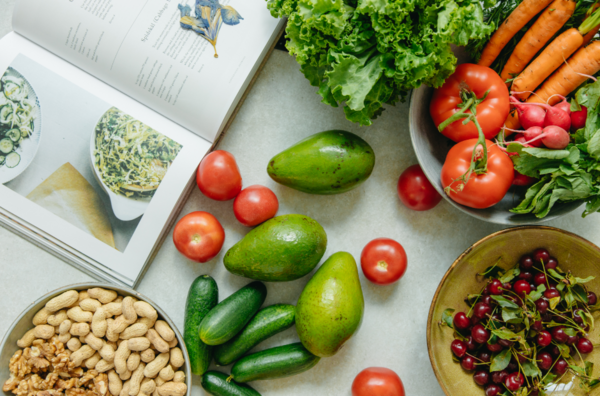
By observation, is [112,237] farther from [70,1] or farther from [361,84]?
[361,84]

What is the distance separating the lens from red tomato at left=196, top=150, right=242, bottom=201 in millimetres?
995

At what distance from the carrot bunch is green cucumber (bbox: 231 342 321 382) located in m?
0.74

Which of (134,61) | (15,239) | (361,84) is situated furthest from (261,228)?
(15,239)

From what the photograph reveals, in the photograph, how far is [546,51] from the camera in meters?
0.92

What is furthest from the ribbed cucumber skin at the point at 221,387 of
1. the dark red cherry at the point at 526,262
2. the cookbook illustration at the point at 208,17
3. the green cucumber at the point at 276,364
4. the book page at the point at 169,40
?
the cookbook illustration at the point at 208,17

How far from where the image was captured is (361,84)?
0.84m

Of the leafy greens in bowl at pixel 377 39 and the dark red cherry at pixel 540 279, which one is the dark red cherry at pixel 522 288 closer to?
the dark red cherry at pixel 540 279

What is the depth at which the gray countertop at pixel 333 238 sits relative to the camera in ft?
3.58

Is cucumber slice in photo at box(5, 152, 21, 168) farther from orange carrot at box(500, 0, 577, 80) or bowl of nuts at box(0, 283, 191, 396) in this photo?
orange carrot at box(500, 0, 577, 80)

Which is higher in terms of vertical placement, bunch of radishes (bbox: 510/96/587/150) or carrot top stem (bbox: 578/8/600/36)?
carrot top stem (bbox: 578/8/600/36)

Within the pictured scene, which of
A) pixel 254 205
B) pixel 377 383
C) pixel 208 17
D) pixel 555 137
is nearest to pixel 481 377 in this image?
pixel 377 383

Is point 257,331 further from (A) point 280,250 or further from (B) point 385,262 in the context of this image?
(B) point 385,262

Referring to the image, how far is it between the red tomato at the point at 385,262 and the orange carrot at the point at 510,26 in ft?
1.58

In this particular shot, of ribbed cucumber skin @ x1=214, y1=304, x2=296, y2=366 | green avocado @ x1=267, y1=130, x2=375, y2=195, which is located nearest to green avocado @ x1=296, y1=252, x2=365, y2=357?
ribbed cucumber skin @ x1=214, y1=304, x2=296, y2=366
